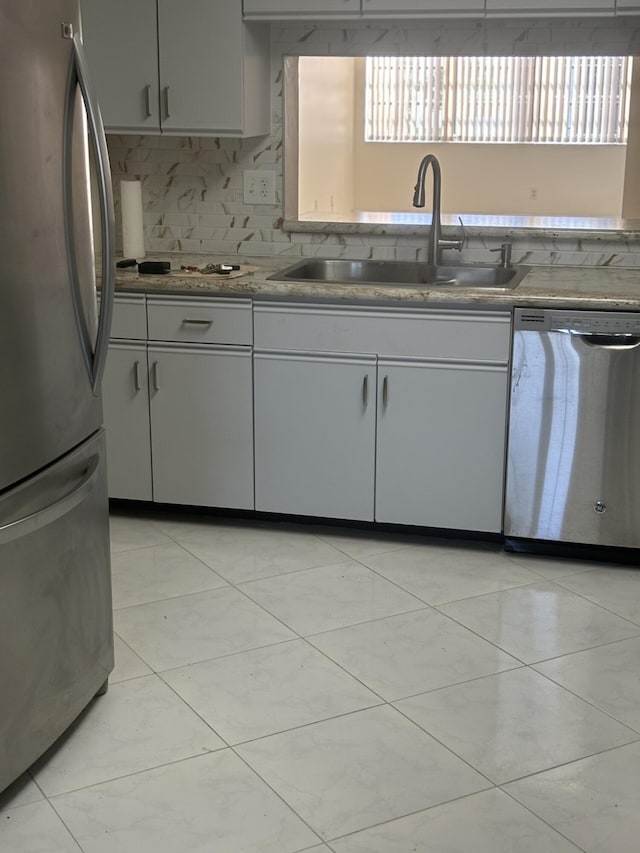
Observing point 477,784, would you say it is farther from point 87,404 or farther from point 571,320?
point 571,320

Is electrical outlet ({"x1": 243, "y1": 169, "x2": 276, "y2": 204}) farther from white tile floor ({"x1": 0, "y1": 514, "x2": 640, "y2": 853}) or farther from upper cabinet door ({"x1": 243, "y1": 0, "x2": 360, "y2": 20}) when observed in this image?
white tile floor ({"x1": 0, "y1": 514, "x2": 640, "y2": 853})

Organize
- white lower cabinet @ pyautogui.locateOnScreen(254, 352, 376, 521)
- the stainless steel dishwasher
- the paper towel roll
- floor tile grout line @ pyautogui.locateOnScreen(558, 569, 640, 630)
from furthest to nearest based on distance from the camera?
the paper towel roll, white lower cabinet @ pyautogui.locateOnScreen(254, 352, 376, 521), the stainless steel dishwasher, floor tile grout line @ pyautogui.locateOnScreen(558, 569, 640, 630)

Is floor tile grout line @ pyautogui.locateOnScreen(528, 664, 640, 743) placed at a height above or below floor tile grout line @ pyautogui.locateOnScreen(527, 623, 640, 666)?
below

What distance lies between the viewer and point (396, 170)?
10.5 meters

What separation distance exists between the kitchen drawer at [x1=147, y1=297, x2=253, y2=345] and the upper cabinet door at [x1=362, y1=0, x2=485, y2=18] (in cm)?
110

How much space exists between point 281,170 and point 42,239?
2.15m

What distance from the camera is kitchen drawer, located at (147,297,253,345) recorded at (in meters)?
3.58

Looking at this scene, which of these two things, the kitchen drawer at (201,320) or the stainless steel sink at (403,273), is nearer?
the kitchen drawer at (201,320)

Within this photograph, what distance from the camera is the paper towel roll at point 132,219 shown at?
4043 millimetres

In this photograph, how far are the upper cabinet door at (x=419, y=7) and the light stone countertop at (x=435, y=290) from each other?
943 mm

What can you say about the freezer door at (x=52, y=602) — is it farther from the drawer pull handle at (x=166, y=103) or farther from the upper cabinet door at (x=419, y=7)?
the upper cabinet door at (x=419, y=7)

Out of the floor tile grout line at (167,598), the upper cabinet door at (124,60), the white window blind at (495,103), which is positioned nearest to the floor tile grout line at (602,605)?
the floor tile grout line at (167,598)

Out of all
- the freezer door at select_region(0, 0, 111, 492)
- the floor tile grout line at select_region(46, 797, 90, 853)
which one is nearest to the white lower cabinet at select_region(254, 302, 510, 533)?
the freezer door at select_region(0, 0, 111, 492)

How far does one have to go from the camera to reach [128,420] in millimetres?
3744
